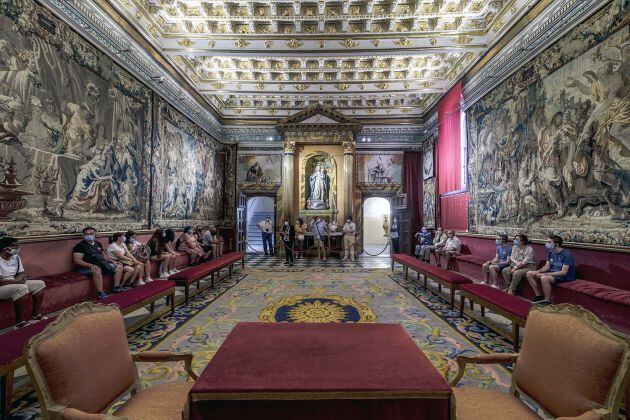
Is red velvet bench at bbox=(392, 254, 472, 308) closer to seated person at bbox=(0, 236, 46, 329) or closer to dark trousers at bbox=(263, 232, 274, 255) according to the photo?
seated person at bbox=(0, 236, 46, 329)

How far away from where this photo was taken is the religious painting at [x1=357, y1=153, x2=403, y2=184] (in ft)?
49.3

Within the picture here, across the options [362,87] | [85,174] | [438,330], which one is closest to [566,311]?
[438,330]

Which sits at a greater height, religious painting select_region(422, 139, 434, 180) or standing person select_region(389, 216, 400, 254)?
religious painting select_region(422, 139, 434, 180)

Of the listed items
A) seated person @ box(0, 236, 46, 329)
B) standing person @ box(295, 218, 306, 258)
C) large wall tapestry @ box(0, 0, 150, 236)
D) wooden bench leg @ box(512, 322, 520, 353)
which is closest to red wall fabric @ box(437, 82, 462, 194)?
standing person @ box(295, 218, 306, 258)

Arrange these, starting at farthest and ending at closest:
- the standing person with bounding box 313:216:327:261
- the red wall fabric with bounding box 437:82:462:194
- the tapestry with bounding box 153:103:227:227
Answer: the standing person with bounding box 313:216:327:261 → the red wall fabric with bounding box 437:82:462:194 → the tapestry with bounding box 153:103:227:227

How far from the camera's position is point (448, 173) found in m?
11.4

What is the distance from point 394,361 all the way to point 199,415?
1.24 metres

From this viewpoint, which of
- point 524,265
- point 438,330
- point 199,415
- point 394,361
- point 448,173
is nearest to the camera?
Answer: point 199,415

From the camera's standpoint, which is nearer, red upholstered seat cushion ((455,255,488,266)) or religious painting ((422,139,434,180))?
red upholstered seat cushion ((455,255,488,266))

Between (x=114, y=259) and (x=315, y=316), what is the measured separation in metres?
4.65

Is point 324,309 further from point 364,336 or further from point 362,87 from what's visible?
point 362,87

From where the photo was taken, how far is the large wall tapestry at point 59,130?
15.7ft

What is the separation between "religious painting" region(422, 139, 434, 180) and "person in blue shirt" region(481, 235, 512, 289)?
655cm

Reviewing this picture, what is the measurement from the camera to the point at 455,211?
10961 mm
